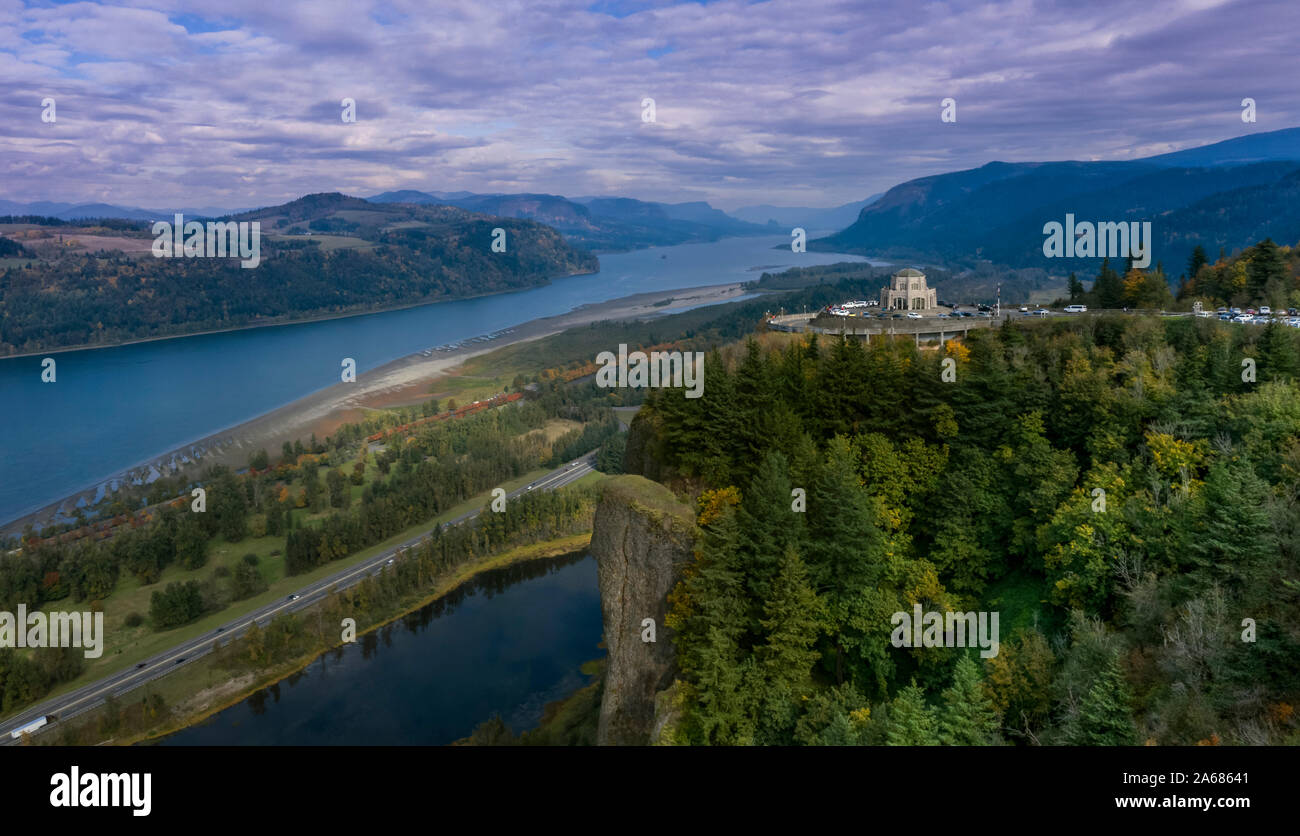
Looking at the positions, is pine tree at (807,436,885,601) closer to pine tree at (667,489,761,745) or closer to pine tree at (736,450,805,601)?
pine tree at (736,450,805,601)

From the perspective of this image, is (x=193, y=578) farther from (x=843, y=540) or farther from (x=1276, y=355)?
(x=1276, y=355)

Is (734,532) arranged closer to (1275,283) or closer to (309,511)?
(1275,283)

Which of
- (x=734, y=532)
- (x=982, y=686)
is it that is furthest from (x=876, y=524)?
(x=982, y=686)

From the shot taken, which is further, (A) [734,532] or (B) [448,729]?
(B) [448,729]

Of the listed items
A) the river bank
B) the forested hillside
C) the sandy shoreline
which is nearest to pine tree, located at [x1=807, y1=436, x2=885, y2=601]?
the forested hillside

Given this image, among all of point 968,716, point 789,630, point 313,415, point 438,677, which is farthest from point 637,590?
point 313,415
